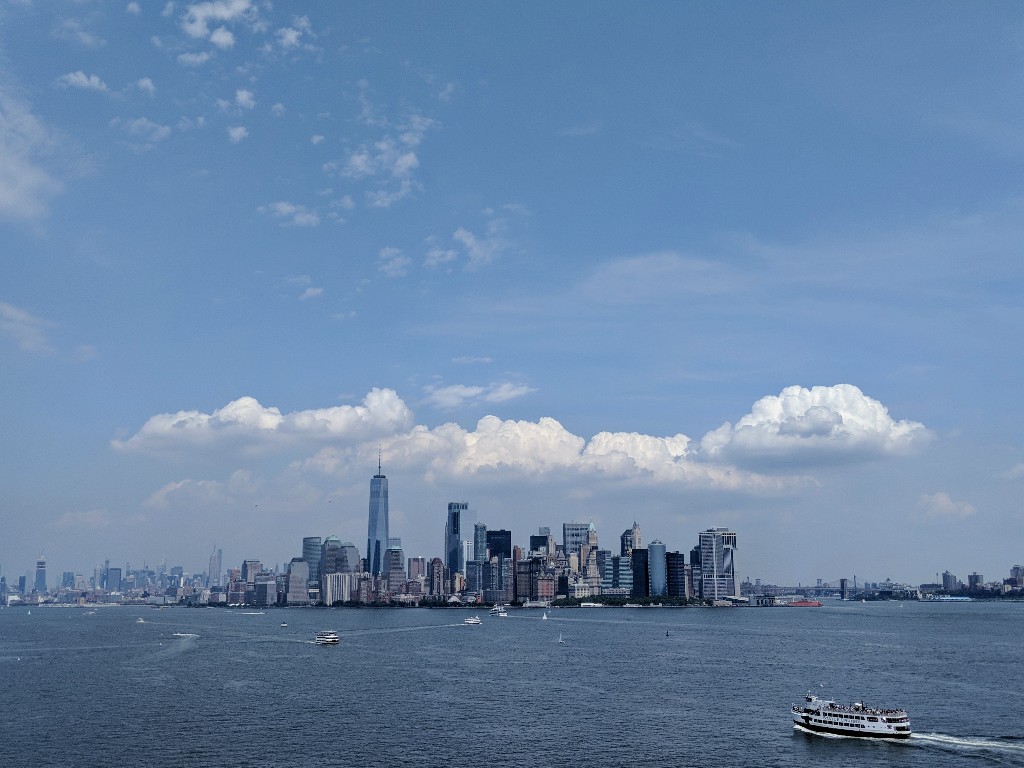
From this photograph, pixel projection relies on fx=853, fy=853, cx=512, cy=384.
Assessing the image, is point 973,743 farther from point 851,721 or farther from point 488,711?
point 488,711

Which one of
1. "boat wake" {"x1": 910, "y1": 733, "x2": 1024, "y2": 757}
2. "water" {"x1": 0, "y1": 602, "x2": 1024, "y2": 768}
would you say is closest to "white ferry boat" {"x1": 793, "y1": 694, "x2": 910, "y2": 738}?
"water" {"x1": 0, "y1": 602, "x2": 1024, "y2": 768}

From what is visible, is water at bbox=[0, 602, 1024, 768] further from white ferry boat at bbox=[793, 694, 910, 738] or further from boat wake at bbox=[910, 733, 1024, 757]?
white ferry boat at bbox=[793, 694, 910, 738]

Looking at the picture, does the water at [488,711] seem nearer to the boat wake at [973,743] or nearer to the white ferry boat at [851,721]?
the boat wake at [973,743]

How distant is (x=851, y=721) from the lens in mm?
102562

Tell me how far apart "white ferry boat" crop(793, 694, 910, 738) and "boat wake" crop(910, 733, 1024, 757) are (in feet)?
7.51

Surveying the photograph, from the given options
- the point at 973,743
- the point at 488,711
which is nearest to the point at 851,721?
the point at 973,743

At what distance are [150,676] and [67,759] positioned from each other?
67681 mm

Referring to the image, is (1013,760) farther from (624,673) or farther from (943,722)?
(624,673)

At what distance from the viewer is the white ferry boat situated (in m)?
100

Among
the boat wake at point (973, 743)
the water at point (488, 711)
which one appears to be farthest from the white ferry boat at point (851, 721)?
the boat wake at point (973, 743)

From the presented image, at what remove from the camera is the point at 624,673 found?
523 feet

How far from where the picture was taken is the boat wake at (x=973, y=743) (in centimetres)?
9212

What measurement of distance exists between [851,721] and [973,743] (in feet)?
42.4

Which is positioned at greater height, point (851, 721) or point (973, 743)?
point (851, 721)
